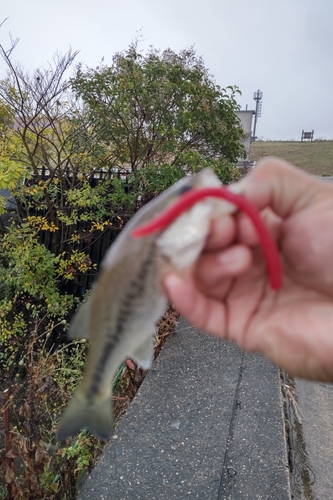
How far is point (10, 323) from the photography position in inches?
258

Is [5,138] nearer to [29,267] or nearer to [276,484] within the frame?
[29,267]

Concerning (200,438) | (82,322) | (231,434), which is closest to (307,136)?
(231,434)

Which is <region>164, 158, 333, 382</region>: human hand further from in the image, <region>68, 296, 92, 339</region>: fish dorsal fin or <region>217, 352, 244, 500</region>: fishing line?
<region>217, 352, 244, 500</region>: fishing line

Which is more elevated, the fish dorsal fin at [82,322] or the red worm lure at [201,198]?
the red worm lure at [201,198]

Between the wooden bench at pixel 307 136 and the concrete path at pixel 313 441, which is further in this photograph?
the wooden bench at pixel 307 136

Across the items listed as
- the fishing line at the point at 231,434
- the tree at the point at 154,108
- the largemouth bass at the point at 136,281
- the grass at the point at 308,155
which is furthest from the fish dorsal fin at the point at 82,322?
the grass at the point at 308,155

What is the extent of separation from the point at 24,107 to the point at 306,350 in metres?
6.08

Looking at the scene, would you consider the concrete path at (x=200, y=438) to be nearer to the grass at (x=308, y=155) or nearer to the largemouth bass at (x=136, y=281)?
the largemouth bass at (x=136, y=281)

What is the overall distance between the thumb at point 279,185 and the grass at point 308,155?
2016cm

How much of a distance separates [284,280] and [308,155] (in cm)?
2805

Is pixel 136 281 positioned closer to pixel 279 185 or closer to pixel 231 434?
pixel 279 185

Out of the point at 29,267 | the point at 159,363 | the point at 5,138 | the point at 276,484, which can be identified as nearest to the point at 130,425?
the point at 159,363

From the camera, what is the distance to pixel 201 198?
133cm

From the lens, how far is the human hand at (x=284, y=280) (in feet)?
5.04
